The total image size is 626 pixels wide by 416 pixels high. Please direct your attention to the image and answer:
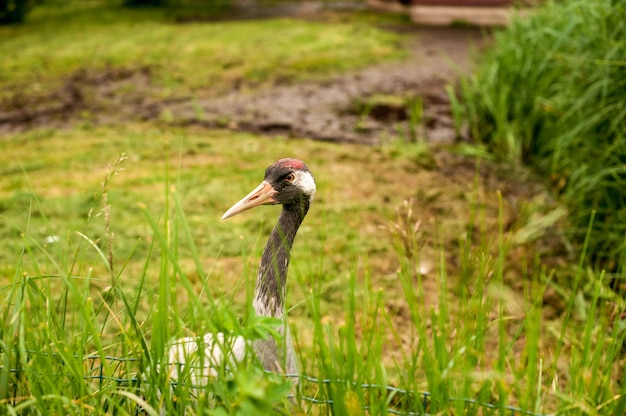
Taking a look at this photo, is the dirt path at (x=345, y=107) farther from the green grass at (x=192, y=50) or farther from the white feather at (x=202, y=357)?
the white feather at (x=202, y=357)

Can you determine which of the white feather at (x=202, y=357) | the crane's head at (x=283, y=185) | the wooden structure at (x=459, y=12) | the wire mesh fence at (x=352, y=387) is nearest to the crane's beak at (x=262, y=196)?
the crane's head at (x=283, y=185)

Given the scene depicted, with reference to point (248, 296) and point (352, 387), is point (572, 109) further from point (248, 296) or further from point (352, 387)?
point (248, 296)

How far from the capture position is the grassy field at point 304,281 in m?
1.64

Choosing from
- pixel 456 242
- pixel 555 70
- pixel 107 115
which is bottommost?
pixel 456 242

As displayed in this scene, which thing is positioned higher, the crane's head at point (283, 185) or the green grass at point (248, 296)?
the crane's head at point (283, 185)

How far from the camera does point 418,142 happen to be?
586cm

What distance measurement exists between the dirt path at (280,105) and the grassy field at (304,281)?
39 cm

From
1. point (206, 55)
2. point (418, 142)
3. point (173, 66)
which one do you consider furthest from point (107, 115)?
point (418, 142)

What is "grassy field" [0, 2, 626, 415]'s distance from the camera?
1.64 meters

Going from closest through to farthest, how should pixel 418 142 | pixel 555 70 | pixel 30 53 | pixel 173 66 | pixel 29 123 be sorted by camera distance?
pixel 555 70 < pixel 418 142 < pixel 29 123 < pixel 173 66 < pixel 30 53

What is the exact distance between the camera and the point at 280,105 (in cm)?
702

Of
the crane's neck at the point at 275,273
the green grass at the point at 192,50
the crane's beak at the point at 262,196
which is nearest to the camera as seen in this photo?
the crane's neck at the point at 275,273

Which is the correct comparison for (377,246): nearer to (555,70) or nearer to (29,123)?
(555,70)

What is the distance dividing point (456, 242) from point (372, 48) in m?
5.38
